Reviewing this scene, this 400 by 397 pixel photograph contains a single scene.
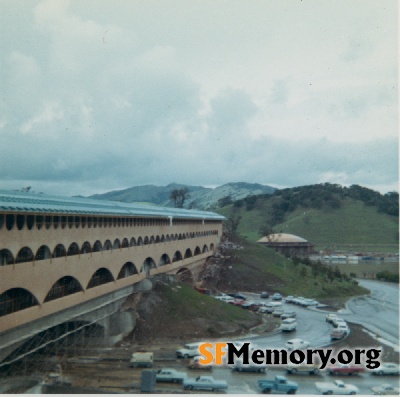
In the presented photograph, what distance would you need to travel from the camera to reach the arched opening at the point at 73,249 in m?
12.0

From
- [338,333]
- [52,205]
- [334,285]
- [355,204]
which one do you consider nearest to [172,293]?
[338,333]

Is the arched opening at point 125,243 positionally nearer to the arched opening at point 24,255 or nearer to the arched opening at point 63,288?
the arched opening at point 63,288

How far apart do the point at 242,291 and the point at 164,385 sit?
16.1m

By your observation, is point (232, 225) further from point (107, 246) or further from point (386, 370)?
point (386, 370)

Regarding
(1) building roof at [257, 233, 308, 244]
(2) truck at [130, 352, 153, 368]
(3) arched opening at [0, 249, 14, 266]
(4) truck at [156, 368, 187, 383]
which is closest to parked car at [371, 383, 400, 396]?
(4) truck at [156, 368, 187, 383]

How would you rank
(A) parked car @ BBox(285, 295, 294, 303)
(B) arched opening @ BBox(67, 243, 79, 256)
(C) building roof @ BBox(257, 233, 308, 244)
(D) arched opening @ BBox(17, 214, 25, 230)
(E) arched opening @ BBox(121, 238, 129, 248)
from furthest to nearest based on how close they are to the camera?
(C) building roof @ BBox(257, 233, 308, 244) → (A) parked car @ BBox(285, 295, 294, 303) → (E) arched opening @ BBox(121, 238, 129, 248) → (B) arched opening @ BBox(67, 243, 79, 256) → (D) arched opening @ BBox(17, 214, 25, 230)

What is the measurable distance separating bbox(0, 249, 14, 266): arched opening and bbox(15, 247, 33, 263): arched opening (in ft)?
0.68

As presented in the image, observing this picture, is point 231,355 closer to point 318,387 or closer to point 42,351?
point 318,387

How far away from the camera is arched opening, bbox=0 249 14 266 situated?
30.2 ft

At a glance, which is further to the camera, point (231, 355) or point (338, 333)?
point (338, 333)

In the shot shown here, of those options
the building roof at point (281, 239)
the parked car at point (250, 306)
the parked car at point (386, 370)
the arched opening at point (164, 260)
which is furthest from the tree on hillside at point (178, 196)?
the parked car at point (386, 370)

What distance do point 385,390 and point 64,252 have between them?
25.8 feet

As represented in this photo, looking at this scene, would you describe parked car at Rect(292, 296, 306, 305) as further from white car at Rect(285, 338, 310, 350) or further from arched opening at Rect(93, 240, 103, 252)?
arched opening at Rect(93, 240, 103, 252)

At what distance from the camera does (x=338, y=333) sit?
1631 cm
